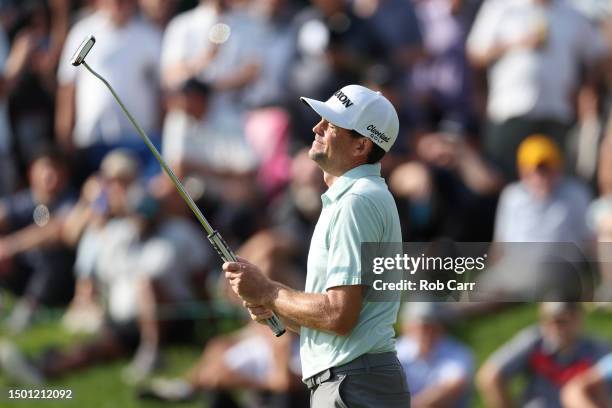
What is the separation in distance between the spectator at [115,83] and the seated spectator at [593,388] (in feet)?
14.0

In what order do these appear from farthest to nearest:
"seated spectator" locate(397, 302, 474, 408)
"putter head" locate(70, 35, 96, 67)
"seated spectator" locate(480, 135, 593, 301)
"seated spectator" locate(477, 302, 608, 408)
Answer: "seated spectator" locate(480, 135, 593, 301) < "seated spectator" locate(397, 302, 474, 408) < "seated spectator" locate(477, 302, 608, 408) < "putter head" locate(70, 35, 96, 67)

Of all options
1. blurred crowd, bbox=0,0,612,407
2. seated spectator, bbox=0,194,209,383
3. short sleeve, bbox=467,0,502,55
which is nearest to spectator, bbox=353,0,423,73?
blurred crowd, bbox=0,0,612,407

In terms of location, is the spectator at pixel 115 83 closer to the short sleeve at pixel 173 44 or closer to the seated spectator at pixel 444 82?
the short sleeve at pixel 173 44

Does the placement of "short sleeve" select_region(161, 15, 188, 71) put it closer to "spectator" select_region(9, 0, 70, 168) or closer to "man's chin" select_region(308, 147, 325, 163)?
"spectator" select_region(9, 0, 70, 168)

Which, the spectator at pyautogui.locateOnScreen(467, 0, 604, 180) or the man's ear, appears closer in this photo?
the man's ear

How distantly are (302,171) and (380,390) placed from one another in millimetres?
5011

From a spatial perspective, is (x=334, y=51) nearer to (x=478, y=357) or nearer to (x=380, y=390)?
(x=478, y=357)

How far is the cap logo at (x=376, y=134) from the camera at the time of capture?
5.41 metres

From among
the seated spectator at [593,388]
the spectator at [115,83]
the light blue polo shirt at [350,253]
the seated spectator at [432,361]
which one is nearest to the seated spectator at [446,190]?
the seated spectator at [432,361]

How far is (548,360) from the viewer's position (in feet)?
29.5

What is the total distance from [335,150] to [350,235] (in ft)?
1.36

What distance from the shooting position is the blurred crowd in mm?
10125

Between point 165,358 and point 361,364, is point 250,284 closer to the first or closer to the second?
point 361,364

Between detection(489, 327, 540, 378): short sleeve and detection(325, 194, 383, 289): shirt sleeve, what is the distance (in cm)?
412
